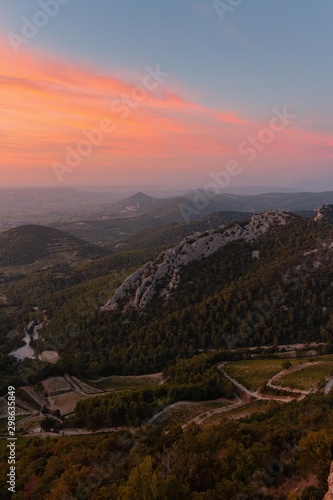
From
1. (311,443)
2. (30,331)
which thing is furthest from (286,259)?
(30,331)

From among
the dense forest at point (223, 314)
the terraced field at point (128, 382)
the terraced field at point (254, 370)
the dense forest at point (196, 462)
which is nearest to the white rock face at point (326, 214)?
the dense forest at point (223, 314)

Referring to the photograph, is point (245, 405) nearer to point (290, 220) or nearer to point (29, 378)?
point (29, 378)

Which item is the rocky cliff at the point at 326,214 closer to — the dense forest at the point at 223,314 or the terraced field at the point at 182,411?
the dense forest at the point at 223,314

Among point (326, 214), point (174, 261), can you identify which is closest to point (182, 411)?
point (174, 261)

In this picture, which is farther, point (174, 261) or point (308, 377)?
point (174, 261)

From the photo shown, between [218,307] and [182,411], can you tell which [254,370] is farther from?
[218,307]

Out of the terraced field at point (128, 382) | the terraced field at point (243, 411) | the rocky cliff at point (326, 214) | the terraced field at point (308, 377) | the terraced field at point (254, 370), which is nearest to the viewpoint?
the terraced field at point (243, 411)

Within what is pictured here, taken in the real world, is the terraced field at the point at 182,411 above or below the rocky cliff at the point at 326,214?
below

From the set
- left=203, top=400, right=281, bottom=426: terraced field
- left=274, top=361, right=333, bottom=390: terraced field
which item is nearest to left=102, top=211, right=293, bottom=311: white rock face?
left=274, top=361, right=333, bottom=390: terraced field
